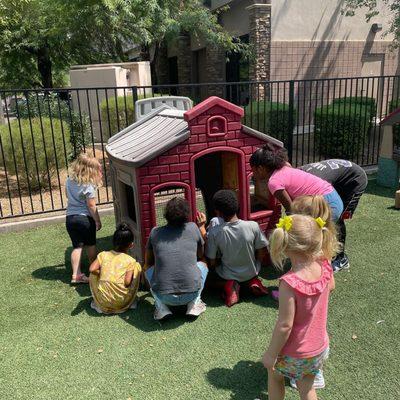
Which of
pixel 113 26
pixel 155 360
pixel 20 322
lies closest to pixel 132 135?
pixel 20 322

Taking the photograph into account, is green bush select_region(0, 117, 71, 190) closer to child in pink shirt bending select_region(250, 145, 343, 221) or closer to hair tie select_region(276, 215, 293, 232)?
child in pink shirt bending select_region(250, 145, 343, 221)

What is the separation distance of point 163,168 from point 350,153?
642 centimetres

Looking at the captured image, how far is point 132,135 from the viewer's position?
4.79 metres

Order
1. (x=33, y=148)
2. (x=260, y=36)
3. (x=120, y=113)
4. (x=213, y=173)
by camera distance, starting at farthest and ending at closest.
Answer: (x=260, y=36) < (x=120, y=113) < (x=33, y=148) < (x=213, y=173)

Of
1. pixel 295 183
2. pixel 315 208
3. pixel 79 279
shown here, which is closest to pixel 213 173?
→ pixel 295 183

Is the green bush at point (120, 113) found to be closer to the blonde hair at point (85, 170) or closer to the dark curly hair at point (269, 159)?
the blonde hair at point (85, 170)

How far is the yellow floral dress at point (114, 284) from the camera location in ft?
12.0

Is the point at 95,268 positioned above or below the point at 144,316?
above

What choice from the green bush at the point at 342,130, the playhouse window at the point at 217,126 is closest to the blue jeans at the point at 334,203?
the playhouse window at the point at 217,126

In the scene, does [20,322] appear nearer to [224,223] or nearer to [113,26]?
[224,223]

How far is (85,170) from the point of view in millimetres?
4301

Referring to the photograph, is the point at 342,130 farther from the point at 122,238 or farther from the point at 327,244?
the point at 327,244

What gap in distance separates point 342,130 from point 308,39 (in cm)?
533

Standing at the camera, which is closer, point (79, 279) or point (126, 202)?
point (79, 279)
